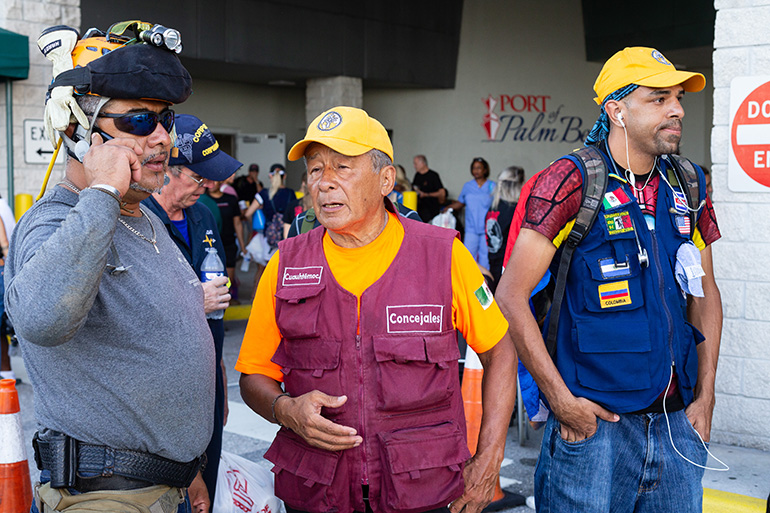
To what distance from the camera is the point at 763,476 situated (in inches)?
190

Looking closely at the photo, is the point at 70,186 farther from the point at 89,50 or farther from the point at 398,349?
the point at 398,349

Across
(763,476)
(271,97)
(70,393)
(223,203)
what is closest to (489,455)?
(70,393)

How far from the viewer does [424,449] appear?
2414 millimetres

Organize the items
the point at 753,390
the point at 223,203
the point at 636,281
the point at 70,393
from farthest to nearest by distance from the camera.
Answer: the point at 223,203
the point at 753,390
the point at 636,281
the point at 70,393

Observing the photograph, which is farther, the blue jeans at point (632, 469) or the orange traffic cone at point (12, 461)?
the orange traffic cone at point (12, 461)

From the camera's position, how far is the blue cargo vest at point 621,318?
284 centimetres

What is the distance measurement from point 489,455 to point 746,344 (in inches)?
136

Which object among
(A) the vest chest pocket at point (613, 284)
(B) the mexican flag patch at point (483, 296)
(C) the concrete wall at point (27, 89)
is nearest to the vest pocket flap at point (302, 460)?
(B) the mexican flag patch at point (483, 296)

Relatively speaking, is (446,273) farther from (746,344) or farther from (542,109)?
(542,109)

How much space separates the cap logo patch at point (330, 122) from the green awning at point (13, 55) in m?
7.70

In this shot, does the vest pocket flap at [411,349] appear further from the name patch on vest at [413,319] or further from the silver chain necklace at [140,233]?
the silver chain necklace at [140,233]

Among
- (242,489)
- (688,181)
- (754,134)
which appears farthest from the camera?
(754,134)

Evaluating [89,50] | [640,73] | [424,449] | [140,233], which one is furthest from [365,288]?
[640,73]

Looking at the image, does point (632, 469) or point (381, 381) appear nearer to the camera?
point (381, 381)
